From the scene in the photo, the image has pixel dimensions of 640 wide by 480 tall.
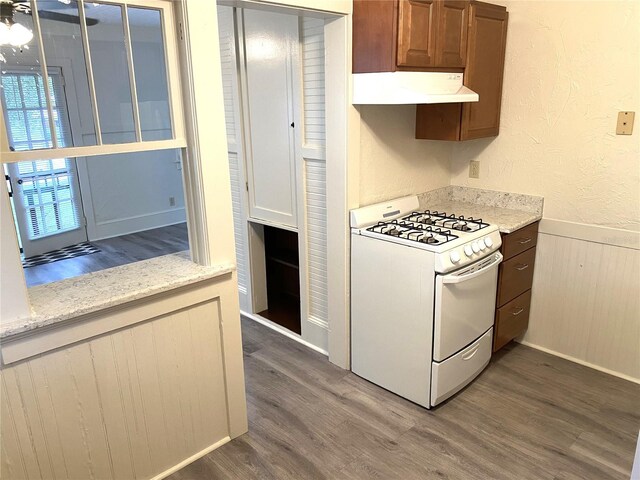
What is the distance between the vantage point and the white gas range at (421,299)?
239 cm

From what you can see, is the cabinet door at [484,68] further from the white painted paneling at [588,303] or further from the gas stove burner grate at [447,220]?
the white painted paneling at [588,303]

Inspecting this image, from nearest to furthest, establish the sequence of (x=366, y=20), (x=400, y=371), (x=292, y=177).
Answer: (x=366, y=20) < (x=400, y=371) < (x=292, y=177)

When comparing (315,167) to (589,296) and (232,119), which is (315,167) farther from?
(589,296)

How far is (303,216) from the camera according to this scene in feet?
9.95

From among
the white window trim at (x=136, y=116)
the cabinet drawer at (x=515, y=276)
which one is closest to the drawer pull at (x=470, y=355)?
the cabinet drawer at (x=515, y=276)

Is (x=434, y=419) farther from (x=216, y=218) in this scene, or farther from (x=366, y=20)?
(x=366, y=20)

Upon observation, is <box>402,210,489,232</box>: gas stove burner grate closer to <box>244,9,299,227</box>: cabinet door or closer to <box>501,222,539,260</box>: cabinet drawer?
<box>501,222,539,260</box>: cabinet drawer

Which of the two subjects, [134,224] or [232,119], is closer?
[232,119]

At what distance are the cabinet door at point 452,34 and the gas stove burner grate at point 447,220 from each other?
85 cm

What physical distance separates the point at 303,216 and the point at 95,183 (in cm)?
374

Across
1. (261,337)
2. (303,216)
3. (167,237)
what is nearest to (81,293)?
(303,216)

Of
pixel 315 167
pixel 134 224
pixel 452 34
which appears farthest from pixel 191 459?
pixel 134 224

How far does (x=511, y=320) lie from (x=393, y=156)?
1248 mm

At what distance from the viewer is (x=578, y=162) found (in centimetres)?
279
